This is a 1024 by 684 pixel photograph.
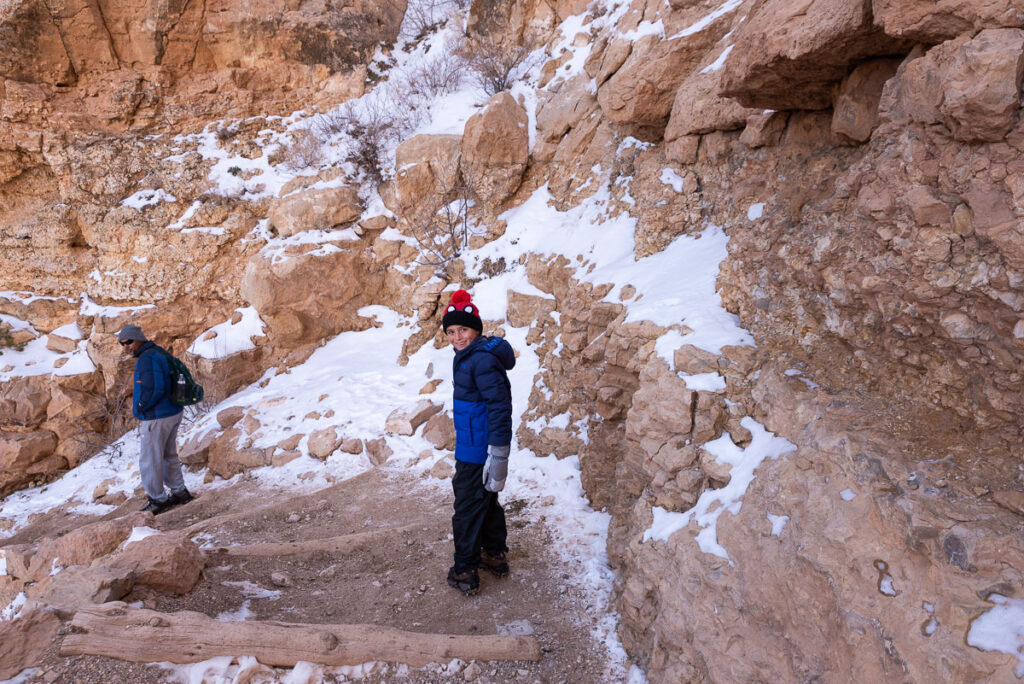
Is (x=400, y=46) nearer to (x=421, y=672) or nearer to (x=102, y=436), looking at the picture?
(x=102, y=436)

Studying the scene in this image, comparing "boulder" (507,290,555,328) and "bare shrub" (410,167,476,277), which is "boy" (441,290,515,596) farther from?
"bare shrub" (410,167,476,277)

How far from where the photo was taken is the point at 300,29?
1104 cm

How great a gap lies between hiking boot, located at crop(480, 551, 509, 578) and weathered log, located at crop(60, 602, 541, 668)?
770 mm

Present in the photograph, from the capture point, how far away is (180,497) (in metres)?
5.61

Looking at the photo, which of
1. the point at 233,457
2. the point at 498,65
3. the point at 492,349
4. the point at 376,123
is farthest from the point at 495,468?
the point at 376,123

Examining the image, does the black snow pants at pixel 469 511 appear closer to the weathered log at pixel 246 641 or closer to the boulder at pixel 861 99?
the weathered log at pixel 246 641

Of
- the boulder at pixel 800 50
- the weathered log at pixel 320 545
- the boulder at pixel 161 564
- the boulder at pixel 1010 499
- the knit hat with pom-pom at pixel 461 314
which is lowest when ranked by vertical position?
the weathered log at pixel 320 545

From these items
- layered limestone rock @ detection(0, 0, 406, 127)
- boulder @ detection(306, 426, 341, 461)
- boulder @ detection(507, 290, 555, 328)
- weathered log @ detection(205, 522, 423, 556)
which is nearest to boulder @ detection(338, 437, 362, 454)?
boulder @ detection(306, 426, 341, 461)

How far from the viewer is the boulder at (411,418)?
5.91m

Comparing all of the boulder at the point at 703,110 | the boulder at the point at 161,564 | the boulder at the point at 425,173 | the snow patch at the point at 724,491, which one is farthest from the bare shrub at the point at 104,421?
the boulder at the point at 703,110

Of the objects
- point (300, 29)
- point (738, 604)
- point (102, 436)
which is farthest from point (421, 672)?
point (300, 29)

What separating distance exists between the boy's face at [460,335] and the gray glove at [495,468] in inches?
25.4

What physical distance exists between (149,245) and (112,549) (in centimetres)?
755

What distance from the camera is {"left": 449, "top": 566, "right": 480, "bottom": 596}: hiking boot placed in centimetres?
333
